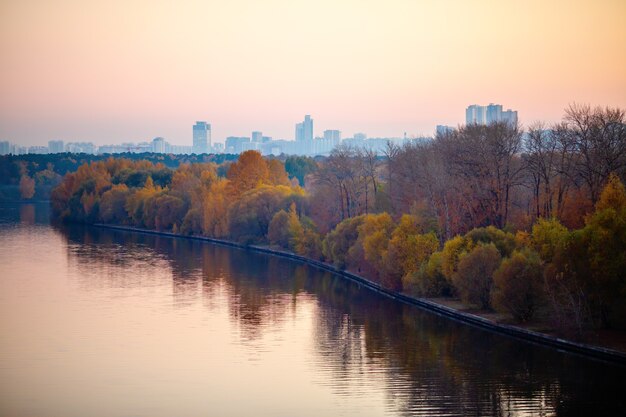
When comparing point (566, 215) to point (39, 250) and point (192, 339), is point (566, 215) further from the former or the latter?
point (39, 250)

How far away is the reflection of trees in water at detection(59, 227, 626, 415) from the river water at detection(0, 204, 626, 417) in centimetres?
6

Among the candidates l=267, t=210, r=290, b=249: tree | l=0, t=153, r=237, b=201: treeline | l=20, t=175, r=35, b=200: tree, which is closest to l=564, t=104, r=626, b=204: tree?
l=267, t=210, r=290, b=249: tree

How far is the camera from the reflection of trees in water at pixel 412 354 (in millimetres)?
22547

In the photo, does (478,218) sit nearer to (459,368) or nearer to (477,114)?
(459,368)

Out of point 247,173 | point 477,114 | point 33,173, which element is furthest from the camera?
point 33,173

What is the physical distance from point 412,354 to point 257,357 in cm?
506

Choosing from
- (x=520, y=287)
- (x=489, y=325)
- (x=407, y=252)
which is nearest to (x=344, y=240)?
(x=407, y=252)

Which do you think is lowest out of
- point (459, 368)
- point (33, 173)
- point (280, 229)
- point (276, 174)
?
point (459, 368)

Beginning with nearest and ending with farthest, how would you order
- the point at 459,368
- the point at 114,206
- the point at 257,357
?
the point at 459,368 < the point at 257,357 < the point at 114,206

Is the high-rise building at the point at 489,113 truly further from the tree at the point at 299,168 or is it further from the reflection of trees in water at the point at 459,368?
the reflection of trees in water at the point at 459,368

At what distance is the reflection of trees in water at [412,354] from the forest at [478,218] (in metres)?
1.97

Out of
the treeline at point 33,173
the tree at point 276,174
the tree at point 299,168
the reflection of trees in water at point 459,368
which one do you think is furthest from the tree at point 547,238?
the treeline at point 33,173

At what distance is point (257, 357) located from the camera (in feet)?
90.2

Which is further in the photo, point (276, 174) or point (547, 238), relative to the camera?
point (276, 174)
